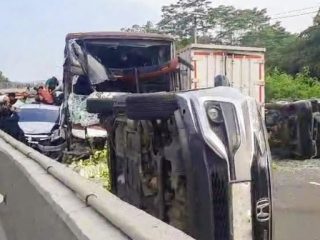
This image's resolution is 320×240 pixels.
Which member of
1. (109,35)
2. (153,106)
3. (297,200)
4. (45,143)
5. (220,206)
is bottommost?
(297,200)

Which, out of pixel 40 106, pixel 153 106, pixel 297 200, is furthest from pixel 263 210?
pixel 40 106

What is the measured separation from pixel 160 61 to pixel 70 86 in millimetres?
2093

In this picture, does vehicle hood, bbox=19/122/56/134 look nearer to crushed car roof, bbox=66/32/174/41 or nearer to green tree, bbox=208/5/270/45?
crushed car roof, bbox=66/32/174/41

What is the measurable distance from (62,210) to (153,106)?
186 cm

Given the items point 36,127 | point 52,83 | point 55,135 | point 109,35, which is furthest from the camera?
point 52,83

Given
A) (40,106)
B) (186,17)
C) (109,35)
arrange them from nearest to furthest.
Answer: (109,35), (40,106), (186,17)

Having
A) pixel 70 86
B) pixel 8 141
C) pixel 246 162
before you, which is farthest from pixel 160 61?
pixel 246 162

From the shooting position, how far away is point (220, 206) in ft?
15.9

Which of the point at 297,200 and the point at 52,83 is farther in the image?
the point at 52,83

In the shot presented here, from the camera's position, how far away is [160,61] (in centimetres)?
1420

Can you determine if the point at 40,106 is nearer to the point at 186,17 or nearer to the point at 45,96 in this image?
the point at 45,96

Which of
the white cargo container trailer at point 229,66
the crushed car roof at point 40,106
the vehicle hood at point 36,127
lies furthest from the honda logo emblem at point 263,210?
the crushed car roof at point 40,106

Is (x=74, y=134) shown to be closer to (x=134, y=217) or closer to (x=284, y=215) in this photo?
(x=284, y=215)

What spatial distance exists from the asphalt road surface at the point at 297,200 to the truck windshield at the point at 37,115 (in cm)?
690
